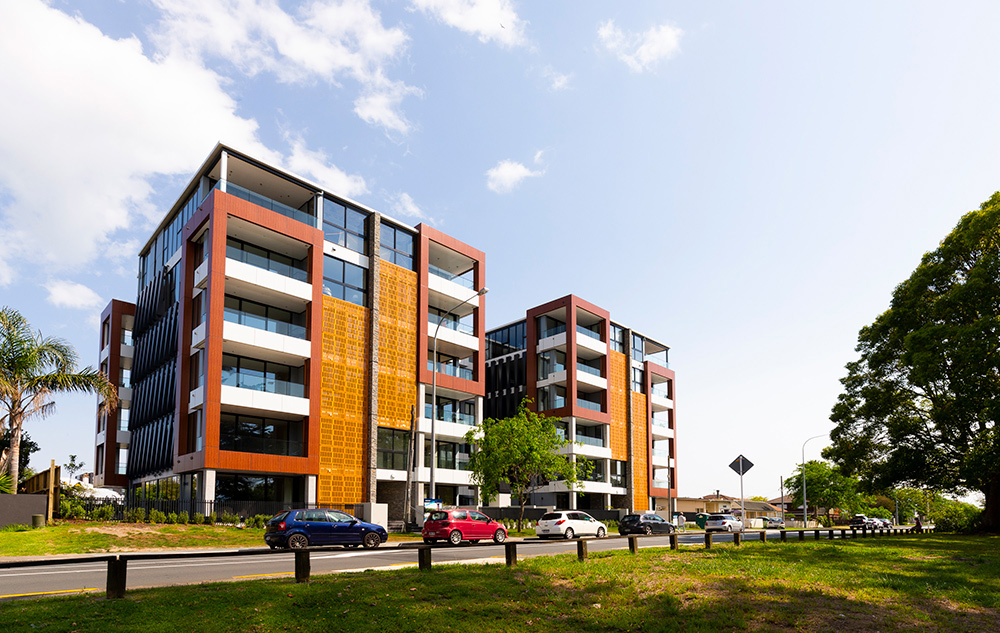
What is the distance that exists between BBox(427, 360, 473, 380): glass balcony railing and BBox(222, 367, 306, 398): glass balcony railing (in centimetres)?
1046

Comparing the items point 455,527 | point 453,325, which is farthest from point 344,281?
point 455,527

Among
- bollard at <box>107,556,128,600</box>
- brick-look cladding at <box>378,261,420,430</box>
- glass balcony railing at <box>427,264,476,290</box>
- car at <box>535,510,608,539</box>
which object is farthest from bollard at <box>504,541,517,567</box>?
glass balcony railing at <box>427,264,476,290</box>

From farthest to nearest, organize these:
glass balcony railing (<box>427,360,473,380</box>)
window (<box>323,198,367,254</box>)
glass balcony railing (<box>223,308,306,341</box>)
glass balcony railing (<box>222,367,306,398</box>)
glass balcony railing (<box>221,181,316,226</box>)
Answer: glass balcony railing (<box>427,360,473,380</box>) → window (<box>323,198,367,254</box>) → glass balcony railing (<box>221,181,316,226</box>) → glass balcony railing (<box>223,308,306,341</box>) → glass balcony railing (<box>222,367,306,398</box>)

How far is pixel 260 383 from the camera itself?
4075 cm

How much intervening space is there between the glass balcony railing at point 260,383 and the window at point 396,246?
35.4ft

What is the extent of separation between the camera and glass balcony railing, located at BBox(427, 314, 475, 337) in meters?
51.8

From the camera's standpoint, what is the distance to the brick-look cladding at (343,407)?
4328cm

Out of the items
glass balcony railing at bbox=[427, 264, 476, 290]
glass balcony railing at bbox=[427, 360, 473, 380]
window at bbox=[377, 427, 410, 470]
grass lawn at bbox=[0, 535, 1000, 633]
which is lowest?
grass lawn at bbox=[0, 535, 1000, 633]

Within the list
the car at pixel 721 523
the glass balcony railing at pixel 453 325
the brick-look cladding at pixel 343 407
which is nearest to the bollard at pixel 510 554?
the brick-look cladding at pixel 343 407

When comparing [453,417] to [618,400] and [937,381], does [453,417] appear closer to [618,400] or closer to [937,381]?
[618,400]

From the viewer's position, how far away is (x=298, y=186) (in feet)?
149

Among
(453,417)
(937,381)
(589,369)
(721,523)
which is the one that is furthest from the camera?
(589,369)

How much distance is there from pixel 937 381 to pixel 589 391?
3860 cm

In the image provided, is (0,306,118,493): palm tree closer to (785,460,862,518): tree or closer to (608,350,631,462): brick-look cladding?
(608,350,631,462): brick-look cladding
